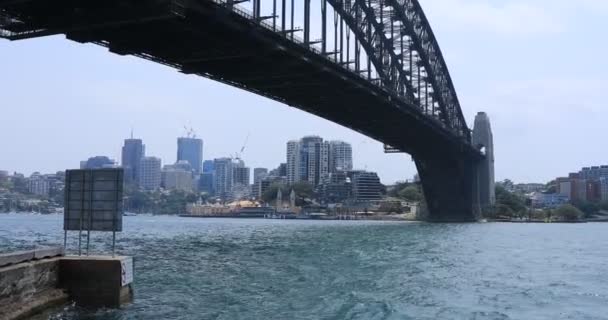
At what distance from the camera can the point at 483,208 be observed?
427 ft

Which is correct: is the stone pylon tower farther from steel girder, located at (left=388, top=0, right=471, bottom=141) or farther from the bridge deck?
the bridge deck

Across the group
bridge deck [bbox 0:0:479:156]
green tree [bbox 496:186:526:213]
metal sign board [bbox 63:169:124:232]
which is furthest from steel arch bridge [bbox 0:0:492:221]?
green tree [bbox 496:186:526:213]

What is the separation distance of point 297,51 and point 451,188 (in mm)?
76436

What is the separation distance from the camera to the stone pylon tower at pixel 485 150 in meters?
125

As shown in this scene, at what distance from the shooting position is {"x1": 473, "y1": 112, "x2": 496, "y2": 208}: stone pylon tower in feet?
410

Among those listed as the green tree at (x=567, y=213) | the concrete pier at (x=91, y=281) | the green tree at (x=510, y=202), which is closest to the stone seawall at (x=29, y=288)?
the concrete pier at (x=91, y=281)

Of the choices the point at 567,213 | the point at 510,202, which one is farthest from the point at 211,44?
the point at 567,213

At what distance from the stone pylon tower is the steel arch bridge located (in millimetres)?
10712

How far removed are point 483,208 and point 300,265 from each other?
104 metres

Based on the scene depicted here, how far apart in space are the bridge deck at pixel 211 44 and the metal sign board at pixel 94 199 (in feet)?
54.1

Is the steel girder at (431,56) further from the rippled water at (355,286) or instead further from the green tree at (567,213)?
the green tree at (567,213)

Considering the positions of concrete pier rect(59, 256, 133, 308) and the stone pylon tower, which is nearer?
concrete pier rect(59, 256, 133, 308)

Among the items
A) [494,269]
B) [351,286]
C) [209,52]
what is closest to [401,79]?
[209,52]

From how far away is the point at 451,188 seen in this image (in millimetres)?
119688
